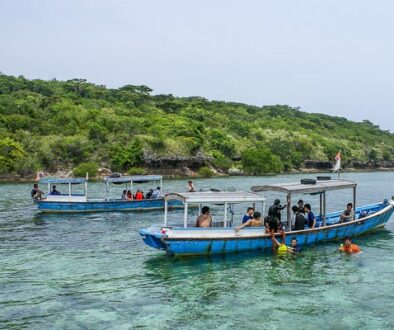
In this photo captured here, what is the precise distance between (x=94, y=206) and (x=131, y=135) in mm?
60236

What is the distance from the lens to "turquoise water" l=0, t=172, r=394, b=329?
13.7 metres

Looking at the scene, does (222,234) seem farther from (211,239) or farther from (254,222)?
(254,222)

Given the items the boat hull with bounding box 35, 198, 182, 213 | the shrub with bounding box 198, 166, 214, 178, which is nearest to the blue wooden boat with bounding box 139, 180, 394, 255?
the boat hull with bounding box 35, 198, 182, 213

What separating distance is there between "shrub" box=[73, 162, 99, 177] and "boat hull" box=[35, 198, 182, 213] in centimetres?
4123

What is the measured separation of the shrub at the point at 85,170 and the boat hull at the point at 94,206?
135 ft

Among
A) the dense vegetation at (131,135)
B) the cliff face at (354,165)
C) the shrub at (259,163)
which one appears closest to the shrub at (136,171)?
the dense vegetation at (131,135)

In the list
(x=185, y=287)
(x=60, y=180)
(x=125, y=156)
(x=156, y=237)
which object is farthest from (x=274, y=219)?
(x=125, y=156)

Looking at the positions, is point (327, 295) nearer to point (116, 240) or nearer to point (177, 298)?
point (177, 298)

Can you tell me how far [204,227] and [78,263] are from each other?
5787 millimetres

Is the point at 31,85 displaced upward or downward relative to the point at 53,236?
upward

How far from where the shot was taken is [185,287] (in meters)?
16.8

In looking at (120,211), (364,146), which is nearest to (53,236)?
(120,211)

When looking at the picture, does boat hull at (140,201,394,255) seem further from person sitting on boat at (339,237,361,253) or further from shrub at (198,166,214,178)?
shrub at (198,166,214,178)

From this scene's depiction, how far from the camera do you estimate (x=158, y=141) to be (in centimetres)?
9081
